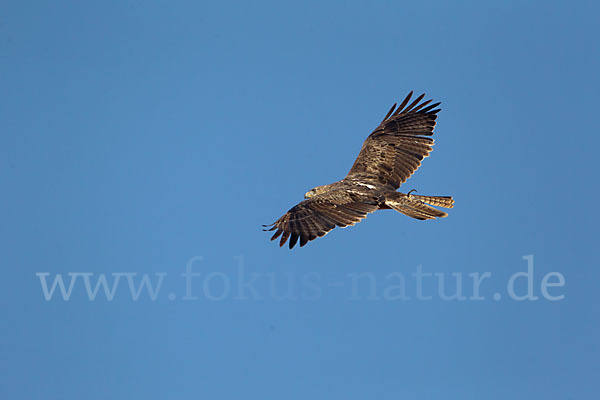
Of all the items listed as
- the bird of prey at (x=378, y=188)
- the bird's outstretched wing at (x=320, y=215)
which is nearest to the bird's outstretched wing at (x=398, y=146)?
the bird of prey at (x=378, y=188)

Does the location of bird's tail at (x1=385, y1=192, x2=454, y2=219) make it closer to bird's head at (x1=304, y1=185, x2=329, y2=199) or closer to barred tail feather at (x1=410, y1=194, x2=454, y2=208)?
barred tail feather at (x1=410, y1=194, x2=454, y2=208)

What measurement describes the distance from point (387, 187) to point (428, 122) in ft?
8.31

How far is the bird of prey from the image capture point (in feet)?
53.9

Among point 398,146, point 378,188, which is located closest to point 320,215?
point 378,188

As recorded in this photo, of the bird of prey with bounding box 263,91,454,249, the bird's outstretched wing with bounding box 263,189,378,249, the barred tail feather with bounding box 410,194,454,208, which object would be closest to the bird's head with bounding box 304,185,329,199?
the bird of prey with bounding box 263,91,454,249

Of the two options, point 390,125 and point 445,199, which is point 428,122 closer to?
point 390,125

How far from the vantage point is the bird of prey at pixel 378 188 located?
53.9 ft

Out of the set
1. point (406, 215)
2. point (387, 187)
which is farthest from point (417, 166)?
point (406, 215)

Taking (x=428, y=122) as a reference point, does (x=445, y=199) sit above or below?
below

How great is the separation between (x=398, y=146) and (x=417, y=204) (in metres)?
2.82

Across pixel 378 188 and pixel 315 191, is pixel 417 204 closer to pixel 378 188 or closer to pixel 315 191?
pixel 378 188

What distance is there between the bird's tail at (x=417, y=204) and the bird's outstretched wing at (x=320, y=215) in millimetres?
476

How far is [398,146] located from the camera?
20.1 meters

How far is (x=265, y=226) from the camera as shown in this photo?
53.5 ft
